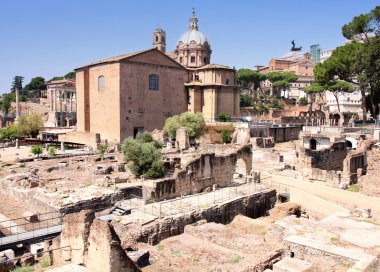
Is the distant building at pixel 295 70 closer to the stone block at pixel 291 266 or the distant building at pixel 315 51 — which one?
the distant building at pixel 315 51

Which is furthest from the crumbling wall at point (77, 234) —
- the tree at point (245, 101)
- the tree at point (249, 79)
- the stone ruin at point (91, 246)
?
the tree at point (249, 79)

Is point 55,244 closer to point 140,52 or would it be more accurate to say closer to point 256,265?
point 256,265

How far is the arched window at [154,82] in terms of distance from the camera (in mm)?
43003

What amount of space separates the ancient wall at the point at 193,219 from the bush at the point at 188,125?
1940cm

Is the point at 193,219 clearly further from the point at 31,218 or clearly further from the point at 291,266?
the point at 31,218

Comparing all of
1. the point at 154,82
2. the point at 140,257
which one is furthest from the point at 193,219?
the point at 154,82

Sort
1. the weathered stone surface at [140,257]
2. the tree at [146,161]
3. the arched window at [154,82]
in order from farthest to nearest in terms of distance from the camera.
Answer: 1. the arched window at [154,82]
2. the tree at [146,161]
3. the weathered stone surface at [140,257]

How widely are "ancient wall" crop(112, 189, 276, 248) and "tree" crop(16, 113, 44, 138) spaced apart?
133 ft

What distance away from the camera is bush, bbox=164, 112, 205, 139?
36.1 meters

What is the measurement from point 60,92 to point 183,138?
4929cm

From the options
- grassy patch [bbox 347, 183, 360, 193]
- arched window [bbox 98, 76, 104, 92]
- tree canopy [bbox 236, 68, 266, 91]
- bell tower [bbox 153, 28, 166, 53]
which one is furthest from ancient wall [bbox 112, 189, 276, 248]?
tree canopy [bbox 236, 68, 266, 91]

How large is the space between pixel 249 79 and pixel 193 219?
67247 millimetres

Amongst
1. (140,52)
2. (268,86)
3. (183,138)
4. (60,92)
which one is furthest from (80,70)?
(268,86)

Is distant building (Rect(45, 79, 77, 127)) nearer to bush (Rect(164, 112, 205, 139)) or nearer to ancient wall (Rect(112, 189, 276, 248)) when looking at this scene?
bush (Rect(164, 112, 205, 139))
